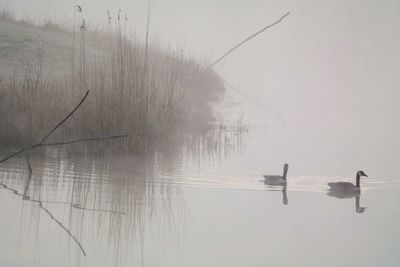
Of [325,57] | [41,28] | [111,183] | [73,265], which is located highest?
[41,28]

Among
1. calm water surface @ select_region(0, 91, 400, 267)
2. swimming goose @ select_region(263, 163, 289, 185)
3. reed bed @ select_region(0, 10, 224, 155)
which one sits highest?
reed bed @ select_region(0, 10, 224, 155)

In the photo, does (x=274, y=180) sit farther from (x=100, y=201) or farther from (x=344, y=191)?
(x=100, y=201)

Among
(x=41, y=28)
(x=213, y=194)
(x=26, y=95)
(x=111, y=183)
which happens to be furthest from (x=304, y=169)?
(x=41, y=28)

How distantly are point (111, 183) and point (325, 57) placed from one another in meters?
2.57

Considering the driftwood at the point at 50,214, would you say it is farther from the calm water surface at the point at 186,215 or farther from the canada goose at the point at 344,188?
the canada goose at the point at 344,188

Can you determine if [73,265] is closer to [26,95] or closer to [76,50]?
[26,95]

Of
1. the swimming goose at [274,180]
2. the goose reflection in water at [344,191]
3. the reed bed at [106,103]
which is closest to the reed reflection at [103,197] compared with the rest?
the reed bed at [106,103]

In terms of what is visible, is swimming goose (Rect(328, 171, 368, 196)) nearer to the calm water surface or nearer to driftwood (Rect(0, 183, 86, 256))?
the calm water surface

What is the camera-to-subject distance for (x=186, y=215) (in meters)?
2.54

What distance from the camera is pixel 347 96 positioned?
6230 millimetres

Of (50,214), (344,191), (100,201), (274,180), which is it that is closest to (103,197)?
(100,201)

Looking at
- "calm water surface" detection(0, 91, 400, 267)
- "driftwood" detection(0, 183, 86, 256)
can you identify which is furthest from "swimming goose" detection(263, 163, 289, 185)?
"driftwood" detection(0, 183, 86, 256)

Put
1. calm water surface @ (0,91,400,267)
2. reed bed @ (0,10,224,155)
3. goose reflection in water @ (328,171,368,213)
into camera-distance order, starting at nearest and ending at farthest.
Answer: calm water surface @ (0,91,400,267) → goose reflection in water @ (328,171,368,213) → reed bed @ (0,10,224,155)

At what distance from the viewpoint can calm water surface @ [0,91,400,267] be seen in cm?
206
